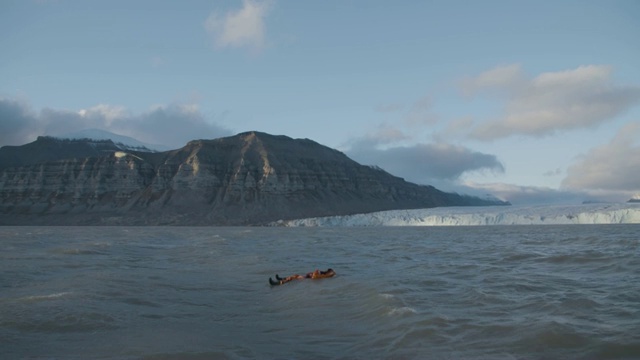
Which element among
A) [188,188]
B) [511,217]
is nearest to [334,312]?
[511,217]

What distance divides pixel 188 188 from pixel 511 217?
301 ft

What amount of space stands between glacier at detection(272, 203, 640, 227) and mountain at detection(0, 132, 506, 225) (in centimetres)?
2893

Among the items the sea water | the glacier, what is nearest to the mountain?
the glacier

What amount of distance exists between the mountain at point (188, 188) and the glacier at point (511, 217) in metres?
28.9

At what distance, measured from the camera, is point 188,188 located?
141 metres

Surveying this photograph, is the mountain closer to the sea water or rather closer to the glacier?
the glacier

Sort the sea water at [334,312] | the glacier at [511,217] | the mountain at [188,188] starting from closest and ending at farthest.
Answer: the sea water at [334,312] < the glacier at [511,217] < the mountain at [188,188]

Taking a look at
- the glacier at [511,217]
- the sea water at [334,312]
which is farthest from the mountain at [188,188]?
the sea water at [334,312]

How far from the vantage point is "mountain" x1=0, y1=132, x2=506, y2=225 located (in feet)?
426

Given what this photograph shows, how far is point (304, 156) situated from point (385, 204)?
33.5 m

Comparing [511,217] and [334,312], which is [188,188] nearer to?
[511,217]

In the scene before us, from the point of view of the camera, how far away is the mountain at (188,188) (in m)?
130

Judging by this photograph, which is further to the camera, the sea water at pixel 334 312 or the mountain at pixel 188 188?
the mountain at pixel 188 188

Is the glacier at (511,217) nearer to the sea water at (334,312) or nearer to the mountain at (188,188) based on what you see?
the mountain at (188,188)
